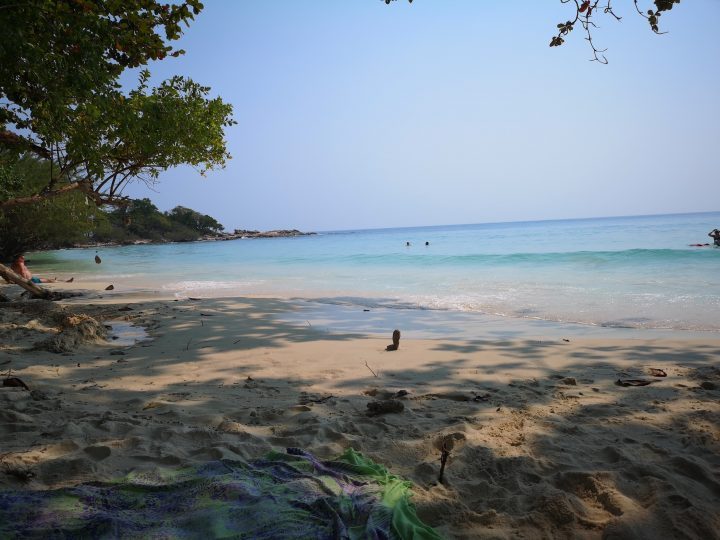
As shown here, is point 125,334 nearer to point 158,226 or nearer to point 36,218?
point 36,218

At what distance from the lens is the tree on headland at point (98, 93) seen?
15.3 feet

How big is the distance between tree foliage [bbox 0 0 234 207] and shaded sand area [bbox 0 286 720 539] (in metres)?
3.02

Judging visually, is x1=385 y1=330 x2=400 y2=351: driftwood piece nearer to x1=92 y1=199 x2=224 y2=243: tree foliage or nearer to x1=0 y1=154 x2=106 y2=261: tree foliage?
x1=0 y1=154 x2=106 y2=261: tree foliage

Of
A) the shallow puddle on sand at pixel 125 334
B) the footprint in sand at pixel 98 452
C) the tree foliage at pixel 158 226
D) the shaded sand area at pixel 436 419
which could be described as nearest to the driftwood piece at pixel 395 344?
the shaded sand area at pixel 436 419

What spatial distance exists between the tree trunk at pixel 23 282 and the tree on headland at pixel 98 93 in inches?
2.1

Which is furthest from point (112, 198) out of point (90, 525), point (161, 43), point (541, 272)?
point (541, 272)

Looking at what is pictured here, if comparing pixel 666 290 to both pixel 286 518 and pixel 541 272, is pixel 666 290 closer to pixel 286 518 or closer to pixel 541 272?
pixel 541 272

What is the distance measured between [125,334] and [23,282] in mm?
4345

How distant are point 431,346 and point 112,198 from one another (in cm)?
745

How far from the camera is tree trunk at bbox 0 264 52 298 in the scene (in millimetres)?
8812

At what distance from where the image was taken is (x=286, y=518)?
191 cm

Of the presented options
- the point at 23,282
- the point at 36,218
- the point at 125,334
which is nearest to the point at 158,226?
the point at 36,218

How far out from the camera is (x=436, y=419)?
11.1 feet

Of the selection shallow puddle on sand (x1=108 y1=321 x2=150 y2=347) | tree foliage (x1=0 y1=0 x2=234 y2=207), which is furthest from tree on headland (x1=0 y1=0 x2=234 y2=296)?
shallow puddle on sand (x1=108 y1=321 x2=150 y2=347)
